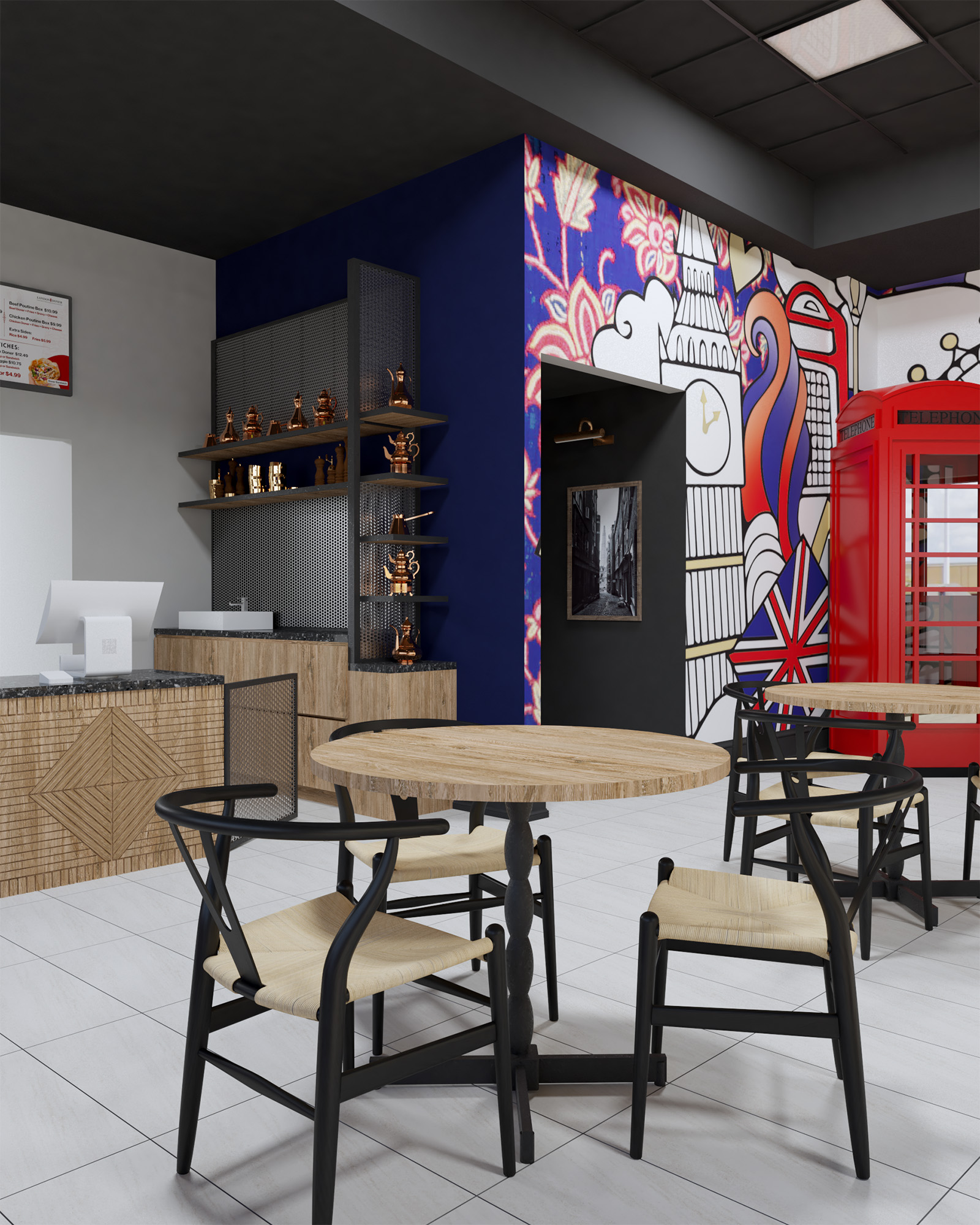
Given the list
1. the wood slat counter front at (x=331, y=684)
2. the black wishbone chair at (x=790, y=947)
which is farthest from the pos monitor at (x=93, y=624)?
the black wishbone chair at (x=790, y=947)

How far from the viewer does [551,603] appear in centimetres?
743

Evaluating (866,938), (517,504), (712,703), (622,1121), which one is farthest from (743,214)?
(622,1121)

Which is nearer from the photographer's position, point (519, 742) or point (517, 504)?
point (519, 742)

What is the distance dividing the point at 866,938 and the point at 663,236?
453cm

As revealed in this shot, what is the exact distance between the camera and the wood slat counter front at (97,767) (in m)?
3.63

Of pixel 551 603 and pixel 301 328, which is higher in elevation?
pixel 301 328

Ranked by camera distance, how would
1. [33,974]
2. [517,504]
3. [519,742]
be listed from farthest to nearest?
[517,504] → [33,974] → [519,742]

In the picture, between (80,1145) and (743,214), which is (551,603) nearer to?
(743,214)

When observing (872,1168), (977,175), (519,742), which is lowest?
(872,1168)

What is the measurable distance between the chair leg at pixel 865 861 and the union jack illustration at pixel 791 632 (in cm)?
356

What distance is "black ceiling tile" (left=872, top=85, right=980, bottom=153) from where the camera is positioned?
5543mm

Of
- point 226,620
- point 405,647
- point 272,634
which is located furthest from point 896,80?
point 226,620

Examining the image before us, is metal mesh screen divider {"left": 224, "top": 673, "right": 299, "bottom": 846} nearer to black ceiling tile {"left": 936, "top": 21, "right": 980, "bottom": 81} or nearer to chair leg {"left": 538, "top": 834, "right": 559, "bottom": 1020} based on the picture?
chair leg {"left": 538, "top": 834, "right": 559, "bottom": 1020}

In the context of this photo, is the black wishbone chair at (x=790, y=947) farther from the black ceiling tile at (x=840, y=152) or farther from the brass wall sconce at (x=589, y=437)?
the black ceiling tile at (x=840, y=152)
